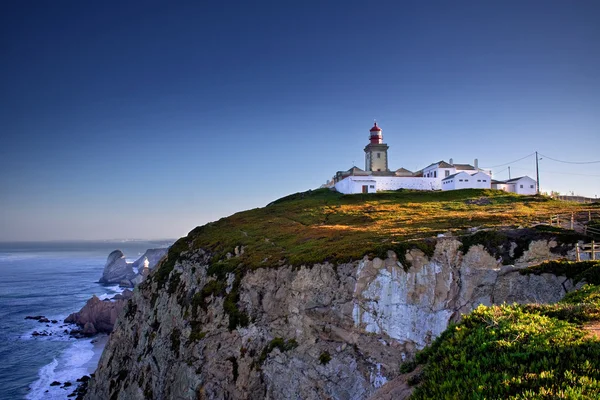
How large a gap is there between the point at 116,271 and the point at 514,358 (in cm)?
13761

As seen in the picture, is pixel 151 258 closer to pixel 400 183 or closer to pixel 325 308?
pixel 400 183

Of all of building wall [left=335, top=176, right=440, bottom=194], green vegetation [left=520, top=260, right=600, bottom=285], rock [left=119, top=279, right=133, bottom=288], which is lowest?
rock [left=119, top=279, right=133, bottom=288]

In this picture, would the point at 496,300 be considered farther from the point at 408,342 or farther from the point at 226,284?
the point at 226,284

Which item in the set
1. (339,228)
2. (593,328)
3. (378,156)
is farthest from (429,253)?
(378,156)

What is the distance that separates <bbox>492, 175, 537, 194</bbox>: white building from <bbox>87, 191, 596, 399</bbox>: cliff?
36319mm

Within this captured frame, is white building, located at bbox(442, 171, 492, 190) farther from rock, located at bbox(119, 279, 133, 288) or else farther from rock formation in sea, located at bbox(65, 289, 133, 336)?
rock, located at bbox(119, 279, 133, 288)

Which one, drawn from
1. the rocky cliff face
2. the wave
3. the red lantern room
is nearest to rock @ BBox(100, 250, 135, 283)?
the wave

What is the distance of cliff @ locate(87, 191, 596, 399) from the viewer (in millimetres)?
22891

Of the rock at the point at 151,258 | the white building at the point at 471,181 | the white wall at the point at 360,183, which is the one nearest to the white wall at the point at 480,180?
the white building at the point at 471,181

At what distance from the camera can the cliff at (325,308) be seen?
22.9m

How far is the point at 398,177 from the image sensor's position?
73.0 m

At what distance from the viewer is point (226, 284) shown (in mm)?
32094

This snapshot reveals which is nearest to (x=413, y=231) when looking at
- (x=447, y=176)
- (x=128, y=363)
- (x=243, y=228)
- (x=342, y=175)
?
(x=243, y=228)

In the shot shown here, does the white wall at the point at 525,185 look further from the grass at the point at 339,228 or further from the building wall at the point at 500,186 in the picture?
the grass at the point at 339,228
